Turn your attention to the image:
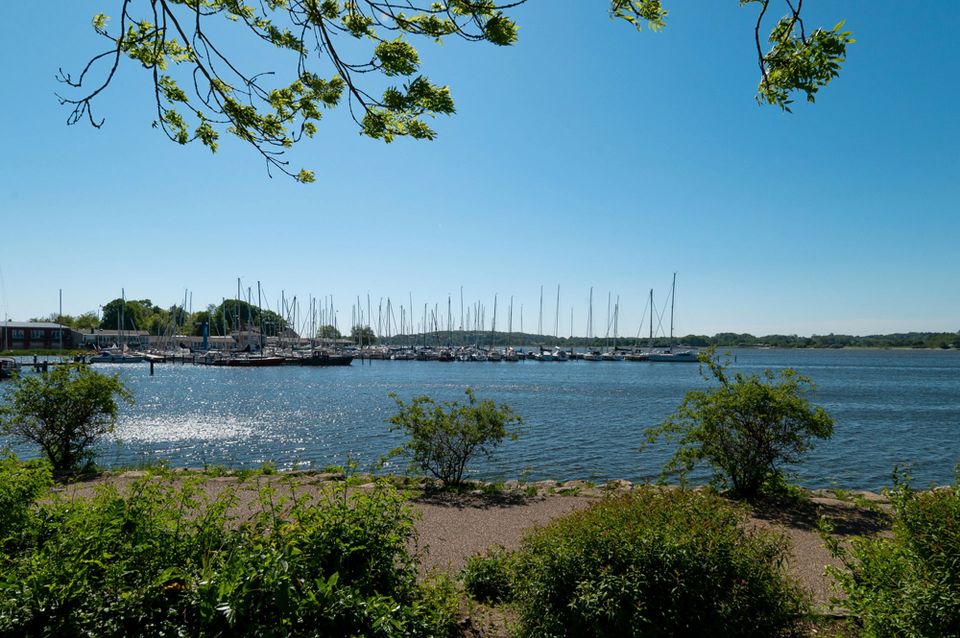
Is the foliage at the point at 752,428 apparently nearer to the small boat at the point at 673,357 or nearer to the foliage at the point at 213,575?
the foliage at the point at 213,575

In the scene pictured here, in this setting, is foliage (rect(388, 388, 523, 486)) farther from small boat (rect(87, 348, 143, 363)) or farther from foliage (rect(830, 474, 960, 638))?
small boat (rect(87, 348, 143, 363))

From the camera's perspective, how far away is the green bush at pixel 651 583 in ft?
13.9

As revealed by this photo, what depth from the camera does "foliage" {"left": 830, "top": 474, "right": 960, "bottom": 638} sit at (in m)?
3.68

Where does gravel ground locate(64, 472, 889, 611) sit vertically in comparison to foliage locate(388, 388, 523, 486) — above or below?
below

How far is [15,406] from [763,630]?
16.5 meters

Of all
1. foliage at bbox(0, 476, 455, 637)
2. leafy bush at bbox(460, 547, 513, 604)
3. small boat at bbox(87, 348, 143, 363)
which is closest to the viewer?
foliage at bbox(0, 476, 455, 637)

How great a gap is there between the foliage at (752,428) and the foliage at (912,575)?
6163 millimetres

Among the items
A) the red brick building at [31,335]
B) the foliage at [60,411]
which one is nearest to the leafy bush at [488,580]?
the foliage at [60,411]

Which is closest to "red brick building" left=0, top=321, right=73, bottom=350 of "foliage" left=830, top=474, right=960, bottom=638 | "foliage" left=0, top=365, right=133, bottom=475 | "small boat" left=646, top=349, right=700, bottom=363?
"foliage" left=0, top=365, right=133, bottom=475

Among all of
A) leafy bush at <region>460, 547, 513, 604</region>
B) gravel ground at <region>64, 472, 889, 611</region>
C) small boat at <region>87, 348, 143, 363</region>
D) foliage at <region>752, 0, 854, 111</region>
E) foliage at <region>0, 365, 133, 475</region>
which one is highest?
foliage at <region>752, 0, 854, 111</region>

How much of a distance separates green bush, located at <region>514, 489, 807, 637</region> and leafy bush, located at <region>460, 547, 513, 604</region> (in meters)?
1.26

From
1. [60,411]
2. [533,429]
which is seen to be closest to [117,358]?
[533,429]

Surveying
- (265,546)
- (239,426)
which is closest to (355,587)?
(265,546)

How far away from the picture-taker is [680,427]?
39.1 ft
